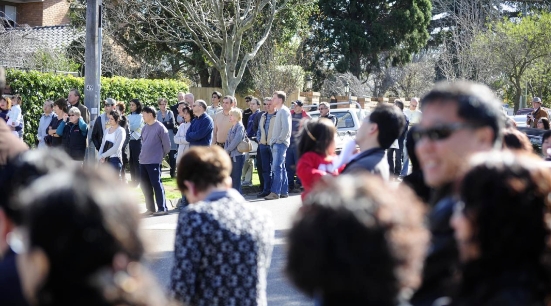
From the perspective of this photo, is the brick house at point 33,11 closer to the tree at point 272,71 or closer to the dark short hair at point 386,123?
the tree at point 272,71

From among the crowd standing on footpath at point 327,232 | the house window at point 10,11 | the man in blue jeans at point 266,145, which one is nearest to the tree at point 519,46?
the man in blue jeans at point 266,145

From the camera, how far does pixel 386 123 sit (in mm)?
4707

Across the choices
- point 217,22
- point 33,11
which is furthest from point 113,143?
point 33,11

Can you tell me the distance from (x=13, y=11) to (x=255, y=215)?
43217 mm

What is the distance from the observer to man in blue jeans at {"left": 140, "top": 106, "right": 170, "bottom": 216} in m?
11.6

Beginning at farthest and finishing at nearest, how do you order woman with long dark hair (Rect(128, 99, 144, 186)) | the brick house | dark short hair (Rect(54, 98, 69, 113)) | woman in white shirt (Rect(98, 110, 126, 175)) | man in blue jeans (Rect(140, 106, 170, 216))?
the brick house
woman with long dark hair (Rect(128, 99, 144, 186))
dark short hair (Rect(54, 98, 69, 113))
woman in white shirt (Rect(98, 110, 126, 175))
man in blue jeans (Rect(140, 106, 170, 216))

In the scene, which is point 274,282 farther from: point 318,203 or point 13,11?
point 13,11

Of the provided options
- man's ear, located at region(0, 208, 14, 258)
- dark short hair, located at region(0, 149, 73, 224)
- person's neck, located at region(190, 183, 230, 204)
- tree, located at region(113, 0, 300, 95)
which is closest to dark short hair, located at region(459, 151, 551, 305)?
dark short hair, located at region(0, 149, 73, 224)

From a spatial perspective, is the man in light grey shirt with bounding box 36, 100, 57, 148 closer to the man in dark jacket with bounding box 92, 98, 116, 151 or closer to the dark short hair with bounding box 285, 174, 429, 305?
the man in dark jacket with bounding box 92, 98, 116, 151

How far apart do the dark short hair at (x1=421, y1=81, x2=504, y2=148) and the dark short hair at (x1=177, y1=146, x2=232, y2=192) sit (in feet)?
4.31

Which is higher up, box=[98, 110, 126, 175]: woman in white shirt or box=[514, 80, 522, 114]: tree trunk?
box=[514, 80, 522, 114]: tree trunk

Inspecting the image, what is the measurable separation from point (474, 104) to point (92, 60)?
11137mm

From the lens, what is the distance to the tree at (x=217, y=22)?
23469 millimetres

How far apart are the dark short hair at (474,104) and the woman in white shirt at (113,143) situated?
938cm
